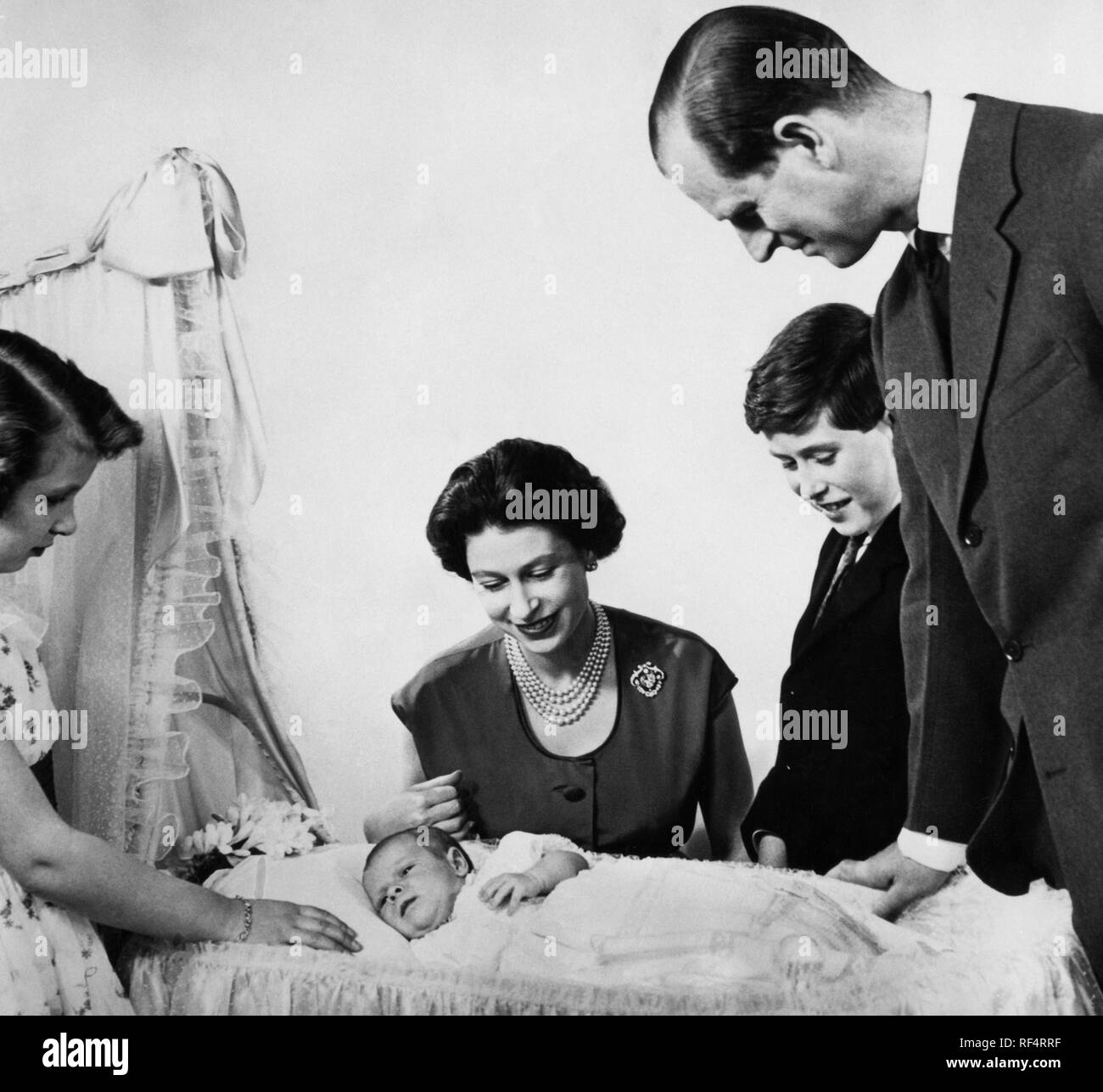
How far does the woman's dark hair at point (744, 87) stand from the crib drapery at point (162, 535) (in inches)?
34.3

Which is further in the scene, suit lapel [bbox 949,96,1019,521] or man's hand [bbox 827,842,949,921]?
man's hand [bbox 827,842,949,921]

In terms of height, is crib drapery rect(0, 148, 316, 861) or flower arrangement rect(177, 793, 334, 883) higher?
crib drapery rect(0, 148, 316, 861)

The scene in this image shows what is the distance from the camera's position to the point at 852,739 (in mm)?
2355

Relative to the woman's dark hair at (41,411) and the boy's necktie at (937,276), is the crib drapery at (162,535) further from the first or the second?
the boy's necktie at (937,276)

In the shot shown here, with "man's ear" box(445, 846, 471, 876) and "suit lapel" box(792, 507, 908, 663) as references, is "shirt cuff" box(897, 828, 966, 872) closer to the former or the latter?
"suit lapel" box(792, 507, 908, 663)

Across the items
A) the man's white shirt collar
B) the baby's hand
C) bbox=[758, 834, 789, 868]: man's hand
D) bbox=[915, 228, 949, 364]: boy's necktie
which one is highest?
the man's white shirt collar

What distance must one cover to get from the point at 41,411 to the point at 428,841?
105 centimetres

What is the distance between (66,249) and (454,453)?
841 millimetres

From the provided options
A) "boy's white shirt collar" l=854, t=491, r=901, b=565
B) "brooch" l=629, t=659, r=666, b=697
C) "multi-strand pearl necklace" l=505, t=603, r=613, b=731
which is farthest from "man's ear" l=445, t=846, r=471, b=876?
"boy's white shirt collar" l=854, t=491, r=901, b=565

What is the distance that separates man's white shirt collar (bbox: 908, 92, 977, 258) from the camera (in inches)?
85.0

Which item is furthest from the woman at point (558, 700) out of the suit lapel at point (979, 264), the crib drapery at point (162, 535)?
the suit lapel at point (979, 264)

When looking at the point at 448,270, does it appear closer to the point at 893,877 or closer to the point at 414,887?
the point at 414,887

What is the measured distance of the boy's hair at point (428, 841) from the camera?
7.77 feet

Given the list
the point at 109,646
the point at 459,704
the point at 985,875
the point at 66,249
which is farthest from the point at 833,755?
the point at 66,249
